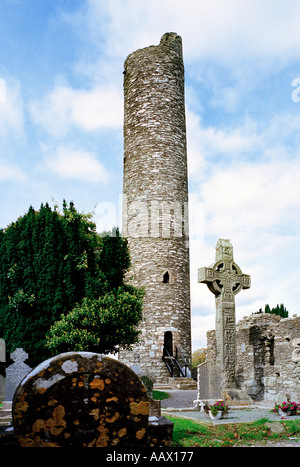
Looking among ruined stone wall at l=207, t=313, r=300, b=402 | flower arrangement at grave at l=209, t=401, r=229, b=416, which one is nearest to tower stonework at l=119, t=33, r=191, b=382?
ruined stone wall at l=207, t=313, r=300, b=402

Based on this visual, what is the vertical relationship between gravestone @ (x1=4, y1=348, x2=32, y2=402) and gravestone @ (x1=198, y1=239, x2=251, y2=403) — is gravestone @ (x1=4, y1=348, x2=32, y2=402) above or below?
below

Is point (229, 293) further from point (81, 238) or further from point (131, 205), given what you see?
point (131, 205)

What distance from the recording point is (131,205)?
2447cm

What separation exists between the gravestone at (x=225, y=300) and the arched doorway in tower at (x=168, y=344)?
893 cm

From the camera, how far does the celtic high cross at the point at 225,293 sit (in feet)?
45.0

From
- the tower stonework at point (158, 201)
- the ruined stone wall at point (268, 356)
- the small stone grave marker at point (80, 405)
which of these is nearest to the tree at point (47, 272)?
the ruined stone wall at point (268, 356)

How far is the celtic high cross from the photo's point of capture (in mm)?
13727

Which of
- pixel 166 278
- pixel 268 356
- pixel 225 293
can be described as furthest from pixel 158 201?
pixel 268 356

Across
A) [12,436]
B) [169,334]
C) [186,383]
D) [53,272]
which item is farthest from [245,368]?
[12,436]

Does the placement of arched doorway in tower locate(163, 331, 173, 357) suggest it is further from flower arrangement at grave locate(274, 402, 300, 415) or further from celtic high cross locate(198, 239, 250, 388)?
flower arrangement at grave locate(274, 402, 300, 415)

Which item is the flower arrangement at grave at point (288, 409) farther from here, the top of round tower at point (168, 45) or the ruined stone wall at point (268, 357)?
the top of round tower at point (168, 45)

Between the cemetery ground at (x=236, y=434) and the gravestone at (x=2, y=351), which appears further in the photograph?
the gravestone at (x=2, y=351)

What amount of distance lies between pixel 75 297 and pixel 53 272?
1.25 meters

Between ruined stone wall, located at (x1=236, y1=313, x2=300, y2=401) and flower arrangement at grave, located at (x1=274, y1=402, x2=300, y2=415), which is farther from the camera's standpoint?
ruined stone wall, located at (x1=236, y1=313, x2=300, y2=401)
